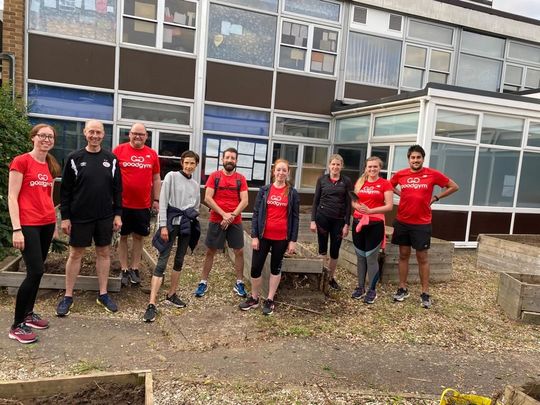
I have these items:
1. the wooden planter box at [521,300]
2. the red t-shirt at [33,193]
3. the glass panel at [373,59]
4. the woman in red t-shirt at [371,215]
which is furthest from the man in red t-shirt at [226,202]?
the glass panel at [373,59]

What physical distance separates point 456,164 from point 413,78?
4749 millimetres

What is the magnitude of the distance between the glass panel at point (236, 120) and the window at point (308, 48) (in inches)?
62.3

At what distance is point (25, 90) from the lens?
9359mm

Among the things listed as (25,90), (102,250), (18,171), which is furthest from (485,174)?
(25,90)

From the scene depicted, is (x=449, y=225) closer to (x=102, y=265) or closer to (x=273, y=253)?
(x=273, y=253)

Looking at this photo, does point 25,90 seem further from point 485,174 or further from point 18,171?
point 485,174

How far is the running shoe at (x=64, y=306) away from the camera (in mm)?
4359

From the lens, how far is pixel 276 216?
479 centimetres

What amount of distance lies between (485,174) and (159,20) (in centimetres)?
848

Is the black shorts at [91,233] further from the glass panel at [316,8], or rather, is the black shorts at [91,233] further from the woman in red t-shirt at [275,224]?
the glass panel at [316,8]

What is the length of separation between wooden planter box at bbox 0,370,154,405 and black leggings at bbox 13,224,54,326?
149 cm

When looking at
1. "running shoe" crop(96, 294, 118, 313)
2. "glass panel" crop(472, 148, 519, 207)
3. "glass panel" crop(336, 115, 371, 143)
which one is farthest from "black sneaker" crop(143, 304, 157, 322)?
"glass panel" crop(472, 148, 519, 207)

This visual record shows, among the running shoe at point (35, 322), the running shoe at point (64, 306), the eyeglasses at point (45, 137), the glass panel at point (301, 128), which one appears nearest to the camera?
the eyeglasses at point (45, 137)

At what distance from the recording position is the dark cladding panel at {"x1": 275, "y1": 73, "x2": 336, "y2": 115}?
11.4 metres
